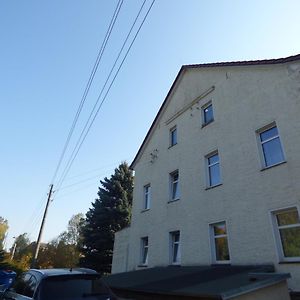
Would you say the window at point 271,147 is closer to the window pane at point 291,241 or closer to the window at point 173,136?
the window pane at point 291,241

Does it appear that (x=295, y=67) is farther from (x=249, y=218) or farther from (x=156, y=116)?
(x=156, y=116)

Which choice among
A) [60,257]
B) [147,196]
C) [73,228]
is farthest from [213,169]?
[73,228]

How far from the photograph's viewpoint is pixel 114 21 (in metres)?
8.23

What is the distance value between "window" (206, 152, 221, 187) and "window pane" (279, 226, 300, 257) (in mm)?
3897

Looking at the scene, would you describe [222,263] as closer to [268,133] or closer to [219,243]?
[219,243]

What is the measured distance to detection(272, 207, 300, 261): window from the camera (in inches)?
340

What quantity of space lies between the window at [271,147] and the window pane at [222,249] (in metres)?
3.64

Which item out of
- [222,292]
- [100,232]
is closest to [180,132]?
[222,292]

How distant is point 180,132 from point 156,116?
368 centimetres

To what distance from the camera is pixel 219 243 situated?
11453mm

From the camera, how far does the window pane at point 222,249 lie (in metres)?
10.9

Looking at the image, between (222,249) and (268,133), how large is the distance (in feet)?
16.8

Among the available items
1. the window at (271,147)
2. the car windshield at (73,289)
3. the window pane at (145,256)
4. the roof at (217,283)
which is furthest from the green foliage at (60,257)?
the car windshield at (73,289)

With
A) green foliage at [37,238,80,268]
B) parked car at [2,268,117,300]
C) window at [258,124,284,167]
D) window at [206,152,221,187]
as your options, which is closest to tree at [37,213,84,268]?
green foliage at [37,238,80,268]
